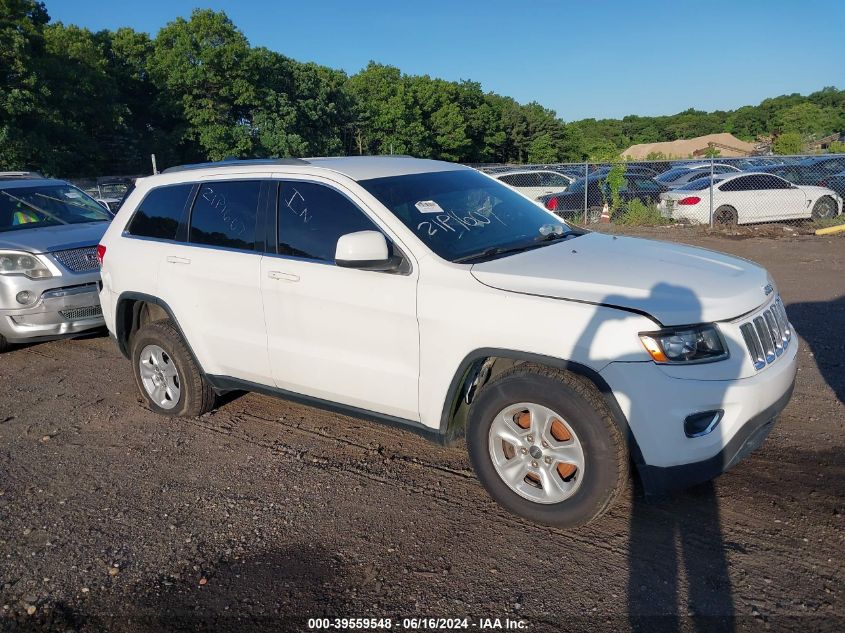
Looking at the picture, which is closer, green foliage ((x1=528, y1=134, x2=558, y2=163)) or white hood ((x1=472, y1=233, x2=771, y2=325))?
white hood ((x1=472, y1=233, x2=771, y2=325))

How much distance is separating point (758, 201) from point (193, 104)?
4831 cm

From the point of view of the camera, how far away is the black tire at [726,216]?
16688mm

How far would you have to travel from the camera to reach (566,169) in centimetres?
2072

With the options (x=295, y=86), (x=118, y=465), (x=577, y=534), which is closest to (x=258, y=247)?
(x=118, y=465)

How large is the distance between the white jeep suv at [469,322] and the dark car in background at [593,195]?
46.2 feet

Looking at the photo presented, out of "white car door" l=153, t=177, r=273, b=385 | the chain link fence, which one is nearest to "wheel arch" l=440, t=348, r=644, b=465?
"white car door" l=153, t=177, r=273, b=385

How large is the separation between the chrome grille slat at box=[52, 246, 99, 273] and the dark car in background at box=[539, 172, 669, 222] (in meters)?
12.7

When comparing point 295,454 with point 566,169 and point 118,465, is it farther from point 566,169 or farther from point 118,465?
point 566,169

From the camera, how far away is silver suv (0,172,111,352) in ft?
24.3

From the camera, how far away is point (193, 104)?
5581cm

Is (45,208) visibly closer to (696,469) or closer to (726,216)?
(696,469)

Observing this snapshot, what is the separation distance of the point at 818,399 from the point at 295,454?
382 centimetres

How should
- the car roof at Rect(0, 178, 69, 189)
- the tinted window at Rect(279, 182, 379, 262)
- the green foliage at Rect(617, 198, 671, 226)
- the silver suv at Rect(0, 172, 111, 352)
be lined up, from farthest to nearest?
the green foliage at Rect(617, 198, 671, 226), the car roof at Rect(0, 178, 69, 189), the silver suv at Rect(0, 172, 111, 352), the tinted window at Rect(279, 182, 379, 262)

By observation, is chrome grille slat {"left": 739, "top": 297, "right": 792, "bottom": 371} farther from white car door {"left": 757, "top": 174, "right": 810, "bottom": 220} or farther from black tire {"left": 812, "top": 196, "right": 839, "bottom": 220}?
black tire {"left": 812, "top": 196, "right": 839, "bottom": 220}
